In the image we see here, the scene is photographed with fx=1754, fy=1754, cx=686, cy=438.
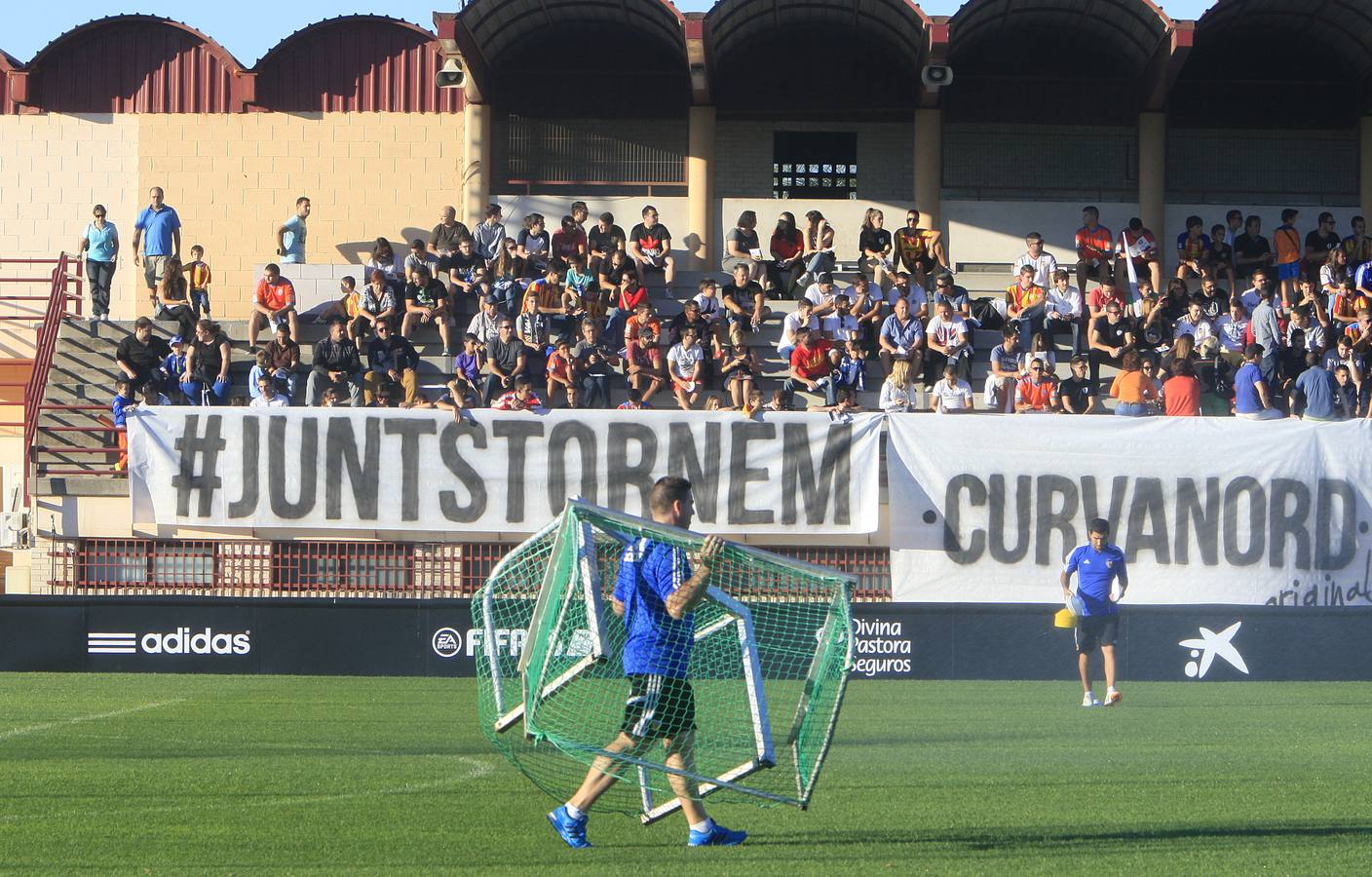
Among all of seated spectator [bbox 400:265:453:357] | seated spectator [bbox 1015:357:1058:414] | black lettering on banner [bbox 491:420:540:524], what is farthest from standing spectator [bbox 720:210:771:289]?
black lettering on banner [bbox 491:420:540:524]

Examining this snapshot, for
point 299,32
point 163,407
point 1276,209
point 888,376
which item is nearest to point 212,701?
point 163,407

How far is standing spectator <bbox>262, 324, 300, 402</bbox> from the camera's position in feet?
73.6

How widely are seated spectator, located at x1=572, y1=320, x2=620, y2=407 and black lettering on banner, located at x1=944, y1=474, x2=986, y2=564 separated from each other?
448 cm

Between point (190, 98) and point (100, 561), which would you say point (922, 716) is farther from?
point (190, 98)

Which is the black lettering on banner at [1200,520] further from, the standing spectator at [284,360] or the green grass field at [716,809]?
the standing spectator at [284,360]

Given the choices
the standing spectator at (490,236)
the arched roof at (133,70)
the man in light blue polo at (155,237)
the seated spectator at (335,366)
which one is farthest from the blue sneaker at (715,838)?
the arched roof at (133,70)

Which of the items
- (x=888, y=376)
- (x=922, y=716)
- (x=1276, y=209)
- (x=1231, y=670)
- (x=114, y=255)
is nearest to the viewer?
(x=922, y=716)

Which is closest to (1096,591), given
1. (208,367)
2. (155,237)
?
(208,367)

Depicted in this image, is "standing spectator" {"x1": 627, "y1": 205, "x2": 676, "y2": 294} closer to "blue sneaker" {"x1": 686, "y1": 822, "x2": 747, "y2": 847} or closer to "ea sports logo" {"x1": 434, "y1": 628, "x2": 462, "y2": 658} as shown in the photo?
"ea sports logo" {"x1": 434, "y1": 628, "x2": 462, "y2": 658}

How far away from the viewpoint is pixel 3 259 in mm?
28500

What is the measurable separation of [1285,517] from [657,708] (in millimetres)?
14682

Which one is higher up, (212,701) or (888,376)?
(888,376)

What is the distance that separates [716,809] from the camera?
991 cm

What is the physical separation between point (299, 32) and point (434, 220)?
3.90 metres
